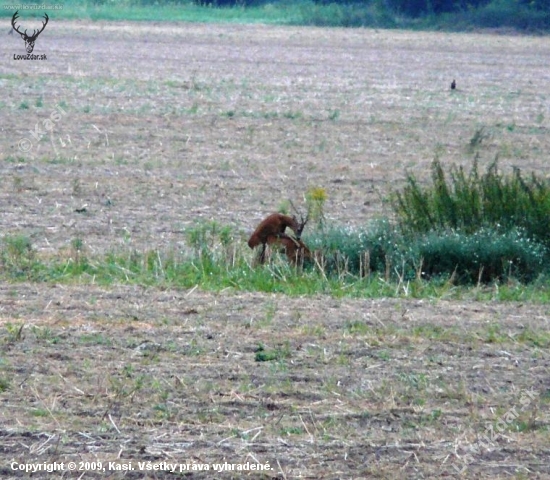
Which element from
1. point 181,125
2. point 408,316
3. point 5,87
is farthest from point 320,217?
point 5,87

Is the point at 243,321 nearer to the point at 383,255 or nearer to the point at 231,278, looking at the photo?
the point at 231,278

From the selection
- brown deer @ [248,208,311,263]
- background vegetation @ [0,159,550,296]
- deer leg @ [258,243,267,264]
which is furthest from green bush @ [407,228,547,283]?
deer leg @ [258,243,267,264]

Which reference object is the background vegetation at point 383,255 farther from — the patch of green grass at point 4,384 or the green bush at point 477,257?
the patch of green grass at point 4,384

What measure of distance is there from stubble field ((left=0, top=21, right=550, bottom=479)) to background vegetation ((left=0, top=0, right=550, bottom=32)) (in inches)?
1153

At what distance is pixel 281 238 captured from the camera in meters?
8.89

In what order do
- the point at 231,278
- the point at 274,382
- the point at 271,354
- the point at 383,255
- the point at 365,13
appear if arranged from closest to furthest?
the point at 274,382 → the point at 271,354 → the point at 231,278 → the point at 383,255 → the point at 365,13

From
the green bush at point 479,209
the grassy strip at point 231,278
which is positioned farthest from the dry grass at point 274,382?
the green bush at point 479,209

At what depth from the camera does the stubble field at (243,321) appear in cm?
493

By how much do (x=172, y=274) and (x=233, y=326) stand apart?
166 cm

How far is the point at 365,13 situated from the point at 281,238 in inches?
1826

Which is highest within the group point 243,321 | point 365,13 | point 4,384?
point 4,384

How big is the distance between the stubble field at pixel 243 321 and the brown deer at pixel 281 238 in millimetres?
1105

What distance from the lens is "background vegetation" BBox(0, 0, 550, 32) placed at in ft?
167

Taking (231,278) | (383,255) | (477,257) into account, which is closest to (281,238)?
(231,278)
